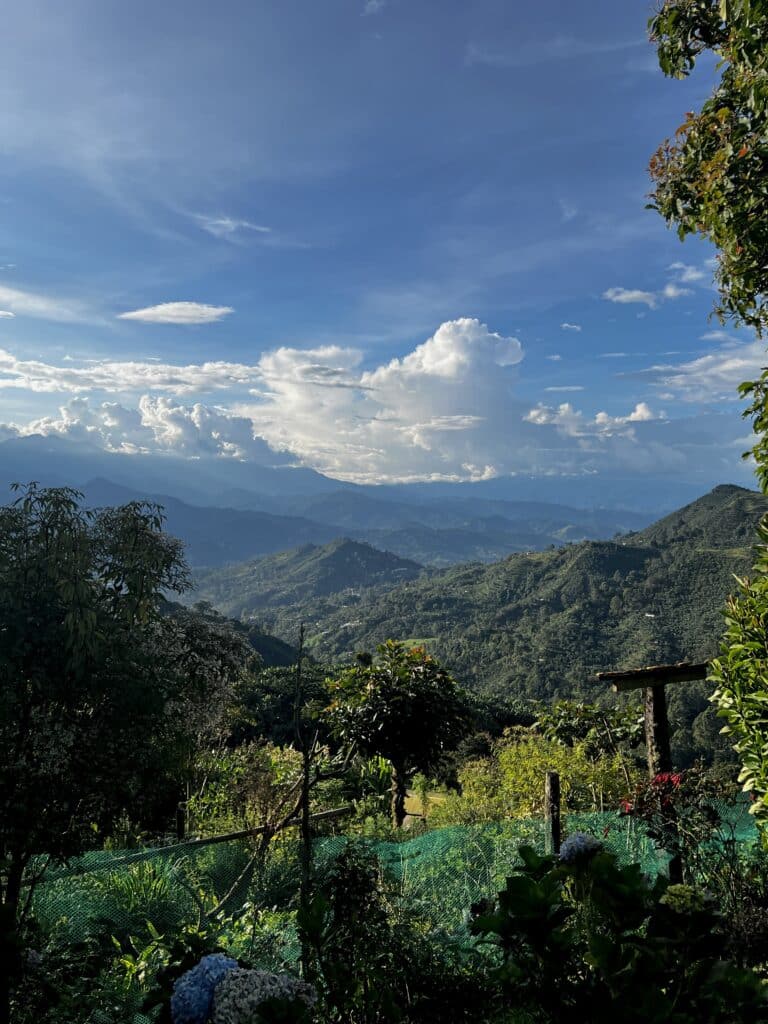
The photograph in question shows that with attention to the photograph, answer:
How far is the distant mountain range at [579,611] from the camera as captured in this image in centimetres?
8719

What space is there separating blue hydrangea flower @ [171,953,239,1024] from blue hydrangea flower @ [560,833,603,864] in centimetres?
116

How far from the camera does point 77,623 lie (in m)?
3.87

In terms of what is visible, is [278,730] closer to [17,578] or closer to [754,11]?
[17,578]

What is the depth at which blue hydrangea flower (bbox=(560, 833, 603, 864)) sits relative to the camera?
2213 millimetres

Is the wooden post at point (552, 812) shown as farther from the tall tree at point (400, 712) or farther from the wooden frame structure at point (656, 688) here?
the tall tree at point (400, 712)

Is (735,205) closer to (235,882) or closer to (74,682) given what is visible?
(74,682)

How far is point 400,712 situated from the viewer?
8.23 m

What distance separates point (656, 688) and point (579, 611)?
109 metres

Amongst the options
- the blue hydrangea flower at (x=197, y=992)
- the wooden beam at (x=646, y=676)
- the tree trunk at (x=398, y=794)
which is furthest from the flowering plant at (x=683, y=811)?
the tree trunk at (x=398, y=794)

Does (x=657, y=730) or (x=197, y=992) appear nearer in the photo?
(x=197, y=992)

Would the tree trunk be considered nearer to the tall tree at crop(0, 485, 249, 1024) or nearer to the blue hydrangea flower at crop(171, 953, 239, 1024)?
the tall tree at crop(0, 485, 249, 1024)

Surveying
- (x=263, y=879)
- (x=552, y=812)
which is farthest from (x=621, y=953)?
(x=263, y=879)

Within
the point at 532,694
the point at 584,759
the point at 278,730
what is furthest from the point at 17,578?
the point at 532,694

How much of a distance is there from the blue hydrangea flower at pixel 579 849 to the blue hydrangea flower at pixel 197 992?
1158mm
